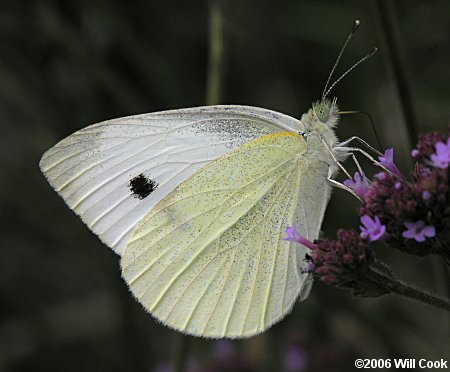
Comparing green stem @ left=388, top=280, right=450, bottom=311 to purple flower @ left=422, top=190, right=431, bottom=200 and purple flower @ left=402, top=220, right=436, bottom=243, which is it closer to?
purple flower @ left=402, top=220, right=436, bottom=243

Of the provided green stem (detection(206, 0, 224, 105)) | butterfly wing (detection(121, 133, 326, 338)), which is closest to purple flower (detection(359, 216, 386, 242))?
butterfly wing (detection(121, 133, 326, 338))

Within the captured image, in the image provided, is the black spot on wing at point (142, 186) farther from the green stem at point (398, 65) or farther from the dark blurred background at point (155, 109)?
the dark blurred background at point (155, 109)

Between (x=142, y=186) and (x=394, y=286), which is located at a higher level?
(x=142, y=186)

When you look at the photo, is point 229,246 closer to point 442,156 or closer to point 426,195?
point 426,195

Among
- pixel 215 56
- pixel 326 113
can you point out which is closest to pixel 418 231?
pixel 326 113

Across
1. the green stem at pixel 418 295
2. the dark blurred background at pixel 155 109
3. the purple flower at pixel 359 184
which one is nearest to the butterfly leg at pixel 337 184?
the purple flower at pixel 359 184

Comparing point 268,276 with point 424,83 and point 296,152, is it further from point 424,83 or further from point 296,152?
point 424,83
